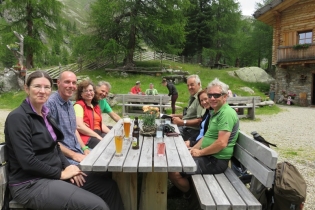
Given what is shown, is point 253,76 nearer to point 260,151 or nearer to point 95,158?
point 260,151

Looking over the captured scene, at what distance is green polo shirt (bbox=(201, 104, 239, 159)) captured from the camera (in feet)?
9.46

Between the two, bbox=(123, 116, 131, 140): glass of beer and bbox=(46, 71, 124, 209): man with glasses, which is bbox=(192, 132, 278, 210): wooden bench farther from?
bbox=(123, 116, 131, 140): glass of beer

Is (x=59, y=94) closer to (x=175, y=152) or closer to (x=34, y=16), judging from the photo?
(x=175, y=152)

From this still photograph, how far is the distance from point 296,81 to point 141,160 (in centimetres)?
1856

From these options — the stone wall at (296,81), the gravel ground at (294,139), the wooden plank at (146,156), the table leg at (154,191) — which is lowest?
the gravel ground at (294,139)

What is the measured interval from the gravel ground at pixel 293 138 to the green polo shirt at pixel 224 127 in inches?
57.6

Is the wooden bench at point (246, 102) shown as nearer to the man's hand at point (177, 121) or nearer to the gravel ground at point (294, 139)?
the gravel ground at point (294, 139)

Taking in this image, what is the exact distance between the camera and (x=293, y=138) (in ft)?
25.2

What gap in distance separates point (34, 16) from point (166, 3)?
10747 millimetres

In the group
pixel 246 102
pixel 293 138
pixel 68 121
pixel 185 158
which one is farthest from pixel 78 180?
pixel 246 102

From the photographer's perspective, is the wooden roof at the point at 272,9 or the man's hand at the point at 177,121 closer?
the man's hand at the point at 177,121

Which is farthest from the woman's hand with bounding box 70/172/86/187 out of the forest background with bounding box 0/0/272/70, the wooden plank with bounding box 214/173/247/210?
the forest background with bounding box 0/0/272/70

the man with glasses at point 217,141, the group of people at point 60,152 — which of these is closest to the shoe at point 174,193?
the group of people at point 60,152

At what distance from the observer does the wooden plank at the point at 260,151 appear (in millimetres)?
2326
